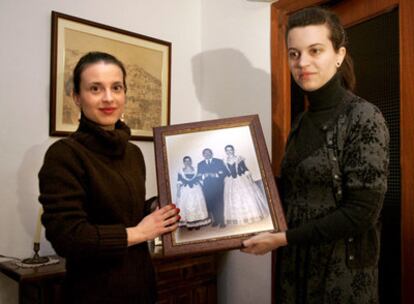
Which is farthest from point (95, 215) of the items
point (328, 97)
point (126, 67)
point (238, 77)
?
point (238, 77)

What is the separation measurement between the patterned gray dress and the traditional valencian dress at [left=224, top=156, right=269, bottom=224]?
0.12 meters

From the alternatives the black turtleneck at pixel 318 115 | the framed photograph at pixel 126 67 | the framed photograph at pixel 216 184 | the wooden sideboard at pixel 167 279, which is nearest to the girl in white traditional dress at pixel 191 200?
the framed photograph at pixel 216 184

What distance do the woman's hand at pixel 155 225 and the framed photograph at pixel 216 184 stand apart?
4cm

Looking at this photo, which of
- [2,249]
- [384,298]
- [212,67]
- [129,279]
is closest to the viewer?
[129,279]

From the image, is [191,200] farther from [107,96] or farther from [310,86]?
[310,86]

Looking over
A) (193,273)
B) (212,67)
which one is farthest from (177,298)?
(212,67)

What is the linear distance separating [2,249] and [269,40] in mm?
1874

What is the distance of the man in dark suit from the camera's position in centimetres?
139

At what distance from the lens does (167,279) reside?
2.21 m

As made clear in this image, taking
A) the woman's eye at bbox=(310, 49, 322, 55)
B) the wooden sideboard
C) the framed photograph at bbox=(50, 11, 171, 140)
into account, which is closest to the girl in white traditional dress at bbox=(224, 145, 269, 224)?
the woman's eye at bbox=(310, 49, 322, 55)

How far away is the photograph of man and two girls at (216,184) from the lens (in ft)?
4.49

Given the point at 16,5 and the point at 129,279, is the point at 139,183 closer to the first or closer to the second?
the point at 129,279

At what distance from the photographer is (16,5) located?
2031 millimetres

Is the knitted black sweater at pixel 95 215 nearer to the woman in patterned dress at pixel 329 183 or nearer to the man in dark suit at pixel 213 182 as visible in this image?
the man in dark suit at pixel 213 182
